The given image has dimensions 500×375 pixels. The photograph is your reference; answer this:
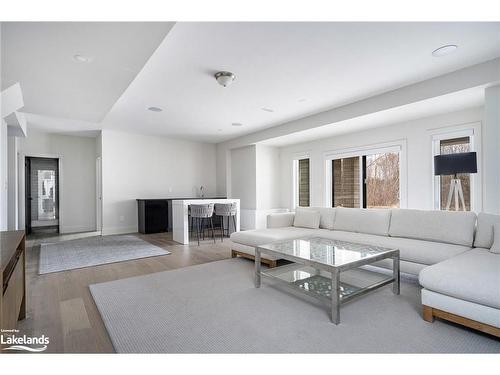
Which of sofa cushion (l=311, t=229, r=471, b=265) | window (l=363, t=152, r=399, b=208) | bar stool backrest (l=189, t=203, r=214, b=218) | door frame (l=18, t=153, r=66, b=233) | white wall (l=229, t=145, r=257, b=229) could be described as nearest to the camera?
sofa cushion (l=311, t=229, r=471, b=265)

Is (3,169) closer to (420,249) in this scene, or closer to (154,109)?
(154,109)

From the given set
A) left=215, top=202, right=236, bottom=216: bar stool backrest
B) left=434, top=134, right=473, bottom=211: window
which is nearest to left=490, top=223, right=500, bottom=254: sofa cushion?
left=434, top=134, right=473, bottom=211: window

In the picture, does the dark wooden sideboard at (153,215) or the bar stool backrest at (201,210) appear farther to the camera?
the dark wooden sideboard at (153,215)

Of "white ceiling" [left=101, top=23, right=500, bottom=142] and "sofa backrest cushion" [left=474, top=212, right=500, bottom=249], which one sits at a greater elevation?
"white ceiling" [left=101, top=23, right=500, bottom=142]

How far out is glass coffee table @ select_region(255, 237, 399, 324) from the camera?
2.07m

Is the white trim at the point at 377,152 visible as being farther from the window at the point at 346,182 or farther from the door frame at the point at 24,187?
the door frame at the point at 24,187

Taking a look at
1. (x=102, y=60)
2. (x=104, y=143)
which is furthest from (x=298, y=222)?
(x=104, y=143)

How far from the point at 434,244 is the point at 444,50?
6.65 feet

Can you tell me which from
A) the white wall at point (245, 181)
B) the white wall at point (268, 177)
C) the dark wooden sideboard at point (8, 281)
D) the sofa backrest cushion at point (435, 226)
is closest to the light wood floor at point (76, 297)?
the dark wooden sideboard at point (8, 281)

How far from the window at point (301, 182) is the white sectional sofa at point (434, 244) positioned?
1839 millimetres

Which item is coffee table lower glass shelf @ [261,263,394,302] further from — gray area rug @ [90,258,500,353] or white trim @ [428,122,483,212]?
white trim @ [428,122,483,212]

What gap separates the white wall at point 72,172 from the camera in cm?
635

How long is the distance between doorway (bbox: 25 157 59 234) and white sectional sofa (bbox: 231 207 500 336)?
597cm
